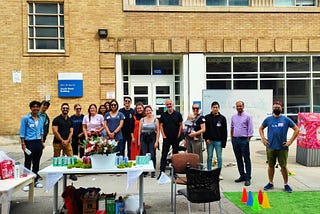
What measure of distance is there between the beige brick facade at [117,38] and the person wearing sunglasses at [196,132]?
7213 mm

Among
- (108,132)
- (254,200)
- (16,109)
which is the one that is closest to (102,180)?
(108,132)

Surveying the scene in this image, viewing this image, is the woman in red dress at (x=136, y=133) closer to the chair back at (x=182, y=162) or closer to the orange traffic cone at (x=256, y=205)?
the chair back at (x=182, y=162)

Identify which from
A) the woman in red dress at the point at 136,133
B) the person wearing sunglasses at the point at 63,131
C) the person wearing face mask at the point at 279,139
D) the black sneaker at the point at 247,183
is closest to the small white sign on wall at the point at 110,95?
the woman in red dress at the point at 136,133

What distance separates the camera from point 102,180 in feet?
27.7

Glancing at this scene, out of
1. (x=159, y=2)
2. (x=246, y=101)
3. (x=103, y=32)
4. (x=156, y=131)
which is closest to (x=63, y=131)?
(x=156, y=131)

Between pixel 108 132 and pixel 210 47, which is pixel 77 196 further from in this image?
pixel 210 47

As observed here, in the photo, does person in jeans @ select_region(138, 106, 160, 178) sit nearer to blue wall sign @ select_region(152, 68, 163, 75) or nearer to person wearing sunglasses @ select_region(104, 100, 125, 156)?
person wearing sunglasses @ select_region(104, 100, 125, 156)

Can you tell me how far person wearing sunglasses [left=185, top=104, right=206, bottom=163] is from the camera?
8.52 meters

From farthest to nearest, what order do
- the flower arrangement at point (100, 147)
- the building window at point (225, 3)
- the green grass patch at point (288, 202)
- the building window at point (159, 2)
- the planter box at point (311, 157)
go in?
the building window at point (225, 3) → the building window at point (159, 2) → the planter box at point (311, 157) → the green grass patch at point (288, 202) → the flower arrangement at point (100, 147)

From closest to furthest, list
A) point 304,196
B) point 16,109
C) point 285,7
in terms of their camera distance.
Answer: point 304,196
point 16,109
point 285,7

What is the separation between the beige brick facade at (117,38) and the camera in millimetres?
14883

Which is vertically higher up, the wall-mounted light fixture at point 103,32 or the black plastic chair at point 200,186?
the wall-mounted light fixture at point 103,32

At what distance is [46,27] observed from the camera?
1515 cm

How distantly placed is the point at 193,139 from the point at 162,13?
8298 mm
